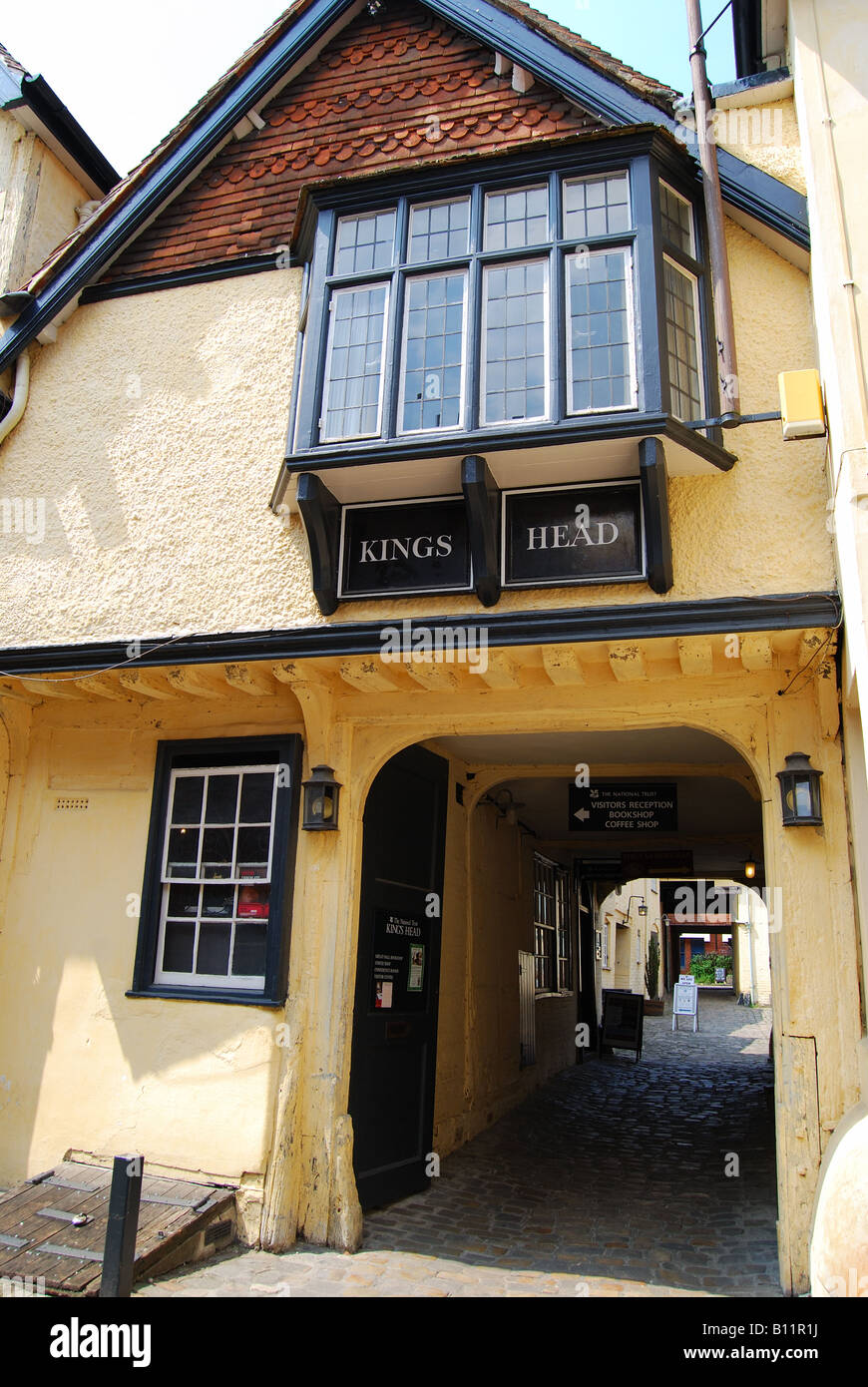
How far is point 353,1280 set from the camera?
5340 millimetres

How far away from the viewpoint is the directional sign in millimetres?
8312

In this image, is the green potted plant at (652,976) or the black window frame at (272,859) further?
the green potted plant at (652,976)

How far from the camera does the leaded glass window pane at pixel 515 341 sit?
5.87m

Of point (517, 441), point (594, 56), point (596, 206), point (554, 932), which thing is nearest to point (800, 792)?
point (517, 441)

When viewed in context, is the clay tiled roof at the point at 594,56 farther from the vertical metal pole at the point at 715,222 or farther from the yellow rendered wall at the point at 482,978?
the yellow rendered wall at the point at 482,978

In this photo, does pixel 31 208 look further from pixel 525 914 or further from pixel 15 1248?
pixel 525 914

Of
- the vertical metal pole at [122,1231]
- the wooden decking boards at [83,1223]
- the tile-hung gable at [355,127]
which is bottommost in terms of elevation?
the wooden decking boards at [83,1223]

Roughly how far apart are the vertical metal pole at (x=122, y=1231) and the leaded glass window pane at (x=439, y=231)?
5931 millimetres

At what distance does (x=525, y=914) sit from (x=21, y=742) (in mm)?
6965

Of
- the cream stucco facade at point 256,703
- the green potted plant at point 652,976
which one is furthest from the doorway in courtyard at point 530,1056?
the green potted plant at point 652,976

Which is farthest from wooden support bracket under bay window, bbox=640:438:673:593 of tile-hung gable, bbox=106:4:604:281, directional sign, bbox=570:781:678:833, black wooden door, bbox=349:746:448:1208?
directional sign, bbox=570:781:678:833

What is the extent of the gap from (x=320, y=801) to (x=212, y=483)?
2.52m

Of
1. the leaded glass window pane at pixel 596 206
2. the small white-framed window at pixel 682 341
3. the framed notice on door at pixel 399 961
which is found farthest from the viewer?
the framed notice on door at pixel 399 961

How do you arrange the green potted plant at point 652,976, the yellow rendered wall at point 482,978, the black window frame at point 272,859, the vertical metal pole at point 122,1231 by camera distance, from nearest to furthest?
A: the vertical metal pole at point 122,1231
the black window frame at point 272,859
the yellow rendered wall at point 482,978
the green potted plant at point 652,976
